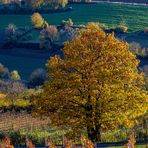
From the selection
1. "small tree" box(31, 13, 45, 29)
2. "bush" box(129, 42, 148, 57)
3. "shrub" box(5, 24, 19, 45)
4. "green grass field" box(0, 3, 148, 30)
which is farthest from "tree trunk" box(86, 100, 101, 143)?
"green grass field" box(0, 3, 148, 30)

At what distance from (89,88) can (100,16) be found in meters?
115

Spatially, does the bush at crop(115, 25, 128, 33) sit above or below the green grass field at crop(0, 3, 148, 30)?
above

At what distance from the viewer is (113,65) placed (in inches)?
1572

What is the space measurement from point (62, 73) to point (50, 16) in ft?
375

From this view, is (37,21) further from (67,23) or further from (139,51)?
(139,51)

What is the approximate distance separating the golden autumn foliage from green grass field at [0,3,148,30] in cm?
9931

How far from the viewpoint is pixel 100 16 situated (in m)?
153

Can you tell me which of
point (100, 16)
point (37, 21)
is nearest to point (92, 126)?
point (37, 21)

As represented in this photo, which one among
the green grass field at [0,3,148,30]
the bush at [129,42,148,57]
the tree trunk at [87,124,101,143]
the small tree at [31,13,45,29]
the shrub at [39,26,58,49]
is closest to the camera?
the tree trunk at [87,124,101,143]

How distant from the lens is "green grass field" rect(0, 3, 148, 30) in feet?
482

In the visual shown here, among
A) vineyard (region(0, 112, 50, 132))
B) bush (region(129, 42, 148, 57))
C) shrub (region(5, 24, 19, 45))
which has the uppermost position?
vineyard (region(0, 112, 50, 132))

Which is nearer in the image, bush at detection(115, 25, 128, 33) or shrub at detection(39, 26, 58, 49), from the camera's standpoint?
shrub at detection(39, 26, 58, 49)

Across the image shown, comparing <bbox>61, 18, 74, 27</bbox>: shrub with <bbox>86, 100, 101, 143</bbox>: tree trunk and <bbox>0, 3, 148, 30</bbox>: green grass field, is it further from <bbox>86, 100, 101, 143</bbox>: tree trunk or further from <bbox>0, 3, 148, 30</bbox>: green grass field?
<bbox>86, 100, 101, 143</bbox>: tree trunk

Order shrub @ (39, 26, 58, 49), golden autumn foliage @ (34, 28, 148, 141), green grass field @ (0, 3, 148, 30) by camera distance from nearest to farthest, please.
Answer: golden autumn foliage @ (34, 28, 148, 141)
shrub @ (39, 26, 58, 49)
green grass field @ (0, 3, 148, 30)
